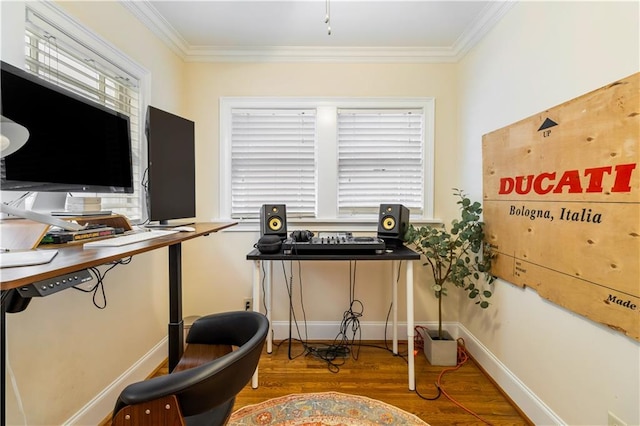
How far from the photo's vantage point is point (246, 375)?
69 centimetres

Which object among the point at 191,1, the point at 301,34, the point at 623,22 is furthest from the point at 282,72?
the point at 623,22

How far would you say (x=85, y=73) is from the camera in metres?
1.47

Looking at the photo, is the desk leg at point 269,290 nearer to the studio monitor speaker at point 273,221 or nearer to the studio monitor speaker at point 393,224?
the studio monitor speaker at point 273,221

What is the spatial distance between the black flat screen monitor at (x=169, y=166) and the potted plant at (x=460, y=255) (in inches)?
60.5

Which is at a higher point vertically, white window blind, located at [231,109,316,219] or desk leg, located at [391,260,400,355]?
white window blind, located at [231,109,316,219]

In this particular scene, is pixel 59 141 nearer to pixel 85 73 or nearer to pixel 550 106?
pixel 85 73

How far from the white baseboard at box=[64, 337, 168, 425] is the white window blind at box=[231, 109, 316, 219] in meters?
1.17

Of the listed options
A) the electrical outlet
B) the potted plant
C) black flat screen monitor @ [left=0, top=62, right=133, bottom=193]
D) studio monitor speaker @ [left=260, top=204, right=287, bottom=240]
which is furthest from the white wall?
black flat screen monitor @ [left=0, top=62, right=133, bottom=193]

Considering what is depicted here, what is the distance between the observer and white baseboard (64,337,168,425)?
1.39 meters

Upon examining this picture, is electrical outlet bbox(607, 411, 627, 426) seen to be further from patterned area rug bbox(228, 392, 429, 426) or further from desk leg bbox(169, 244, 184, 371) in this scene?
desk leg bbox(169, 244, 184, 371)

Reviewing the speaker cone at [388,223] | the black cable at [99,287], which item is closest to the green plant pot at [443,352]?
the speaker cone at [388,223]

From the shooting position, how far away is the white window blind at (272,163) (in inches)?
94.0

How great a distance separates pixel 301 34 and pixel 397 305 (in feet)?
7.61

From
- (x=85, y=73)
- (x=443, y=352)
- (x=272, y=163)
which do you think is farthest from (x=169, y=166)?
(x=443, y=352)
